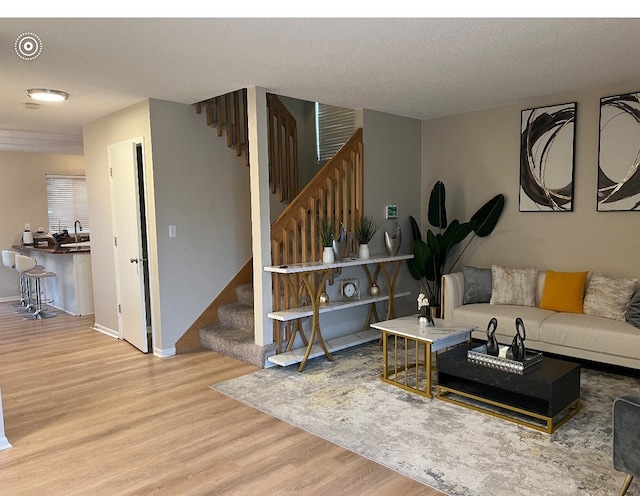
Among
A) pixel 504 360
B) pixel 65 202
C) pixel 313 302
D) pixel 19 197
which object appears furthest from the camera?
pixel 65 202

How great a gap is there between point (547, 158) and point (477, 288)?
1.44 meters

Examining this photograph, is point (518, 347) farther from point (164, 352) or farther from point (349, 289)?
point (164, 352)

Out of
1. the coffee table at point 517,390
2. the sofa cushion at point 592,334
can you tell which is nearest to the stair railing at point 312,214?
the coffee table at point 517,390

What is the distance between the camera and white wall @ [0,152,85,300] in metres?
7.47

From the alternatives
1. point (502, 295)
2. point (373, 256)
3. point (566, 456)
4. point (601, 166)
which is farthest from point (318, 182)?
point (566, 456)

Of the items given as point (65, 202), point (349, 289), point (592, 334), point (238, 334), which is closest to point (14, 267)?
point (65, 202)

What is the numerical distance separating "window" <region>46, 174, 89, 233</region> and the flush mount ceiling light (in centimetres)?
415

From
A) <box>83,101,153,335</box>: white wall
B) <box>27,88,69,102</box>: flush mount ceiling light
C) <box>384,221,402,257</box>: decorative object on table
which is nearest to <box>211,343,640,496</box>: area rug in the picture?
<box>384,221,402,257</box>: decorative object on table

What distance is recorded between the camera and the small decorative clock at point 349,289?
15.0 ft

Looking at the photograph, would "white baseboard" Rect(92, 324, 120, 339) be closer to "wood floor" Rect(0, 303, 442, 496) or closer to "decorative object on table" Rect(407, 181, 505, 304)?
"wood floor" Rect(0, 303, 442, 496)

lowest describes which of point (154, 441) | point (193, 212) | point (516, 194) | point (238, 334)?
point (154, 441)

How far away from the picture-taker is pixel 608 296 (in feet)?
13.1
